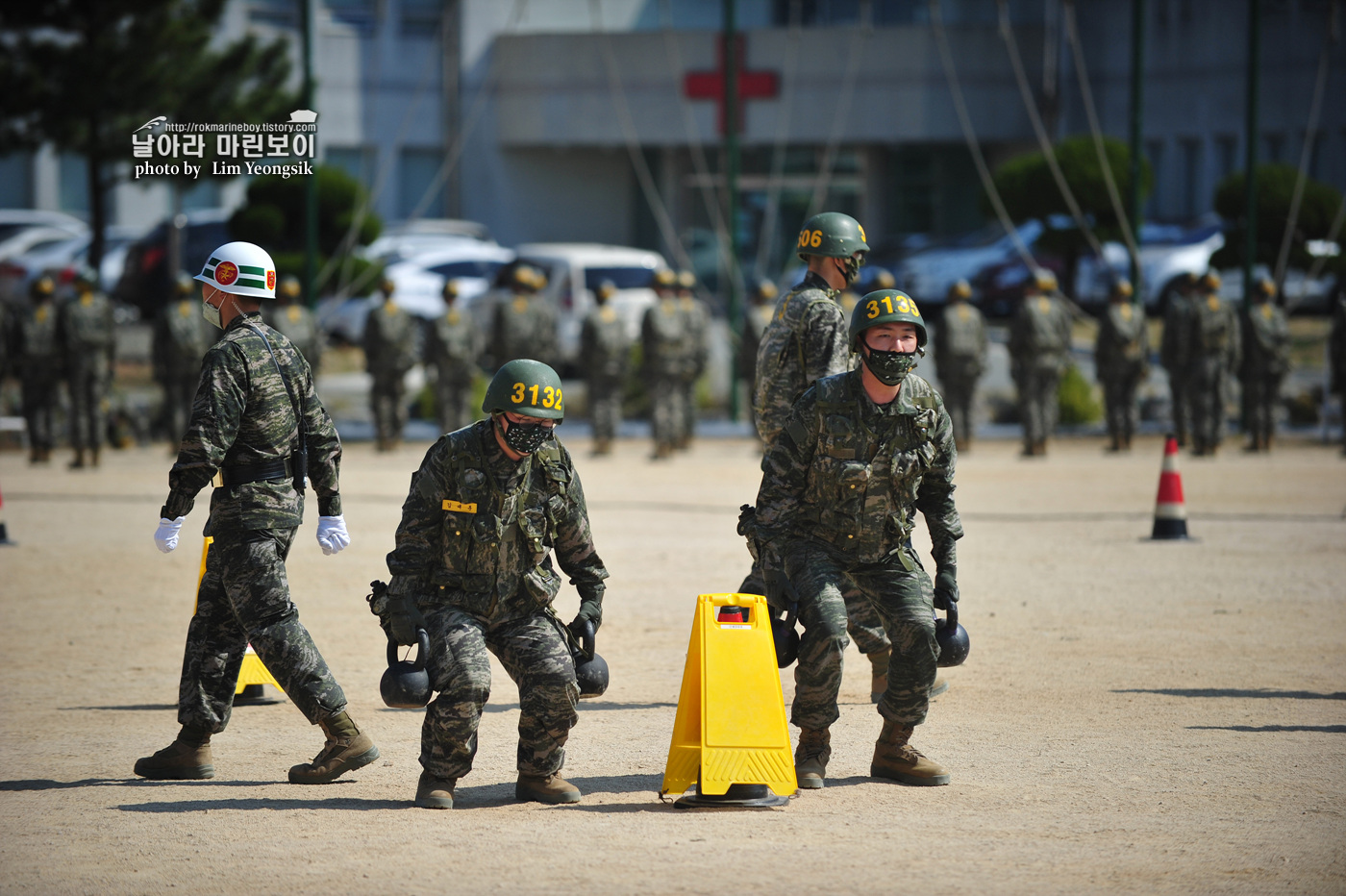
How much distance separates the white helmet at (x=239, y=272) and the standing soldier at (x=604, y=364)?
12708 mm

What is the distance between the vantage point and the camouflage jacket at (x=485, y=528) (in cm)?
600

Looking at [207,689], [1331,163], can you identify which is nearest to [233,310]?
[207,689]

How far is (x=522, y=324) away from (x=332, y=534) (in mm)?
13560

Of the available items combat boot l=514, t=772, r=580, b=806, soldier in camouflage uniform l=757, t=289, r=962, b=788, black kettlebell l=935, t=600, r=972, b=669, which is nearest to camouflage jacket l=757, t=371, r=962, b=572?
soldier in camouflage uniform l=757, t=289, r=962, b=788

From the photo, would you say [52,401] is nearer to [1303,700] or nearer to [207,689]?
[207,689]

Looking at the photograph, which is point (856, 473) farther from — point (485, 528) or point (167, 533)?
point (167, 533)

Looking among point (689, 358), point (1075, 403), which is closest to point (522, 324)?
point (689, 358)

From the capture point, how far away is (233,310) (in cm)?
661

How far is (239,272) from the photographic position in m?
6.55

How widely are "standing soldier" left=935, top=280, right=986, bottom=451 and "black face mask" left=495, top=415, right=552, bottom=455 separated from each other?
45.3ft

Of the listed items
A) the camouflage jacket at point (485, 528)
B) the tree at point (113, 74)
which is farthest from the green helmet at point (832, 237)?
the tree at point (113, 74)

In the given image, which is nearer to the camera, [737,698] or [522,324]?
[737,698]

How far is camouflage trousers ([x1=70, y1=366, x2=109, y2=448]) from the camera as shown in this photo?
18.0 meters

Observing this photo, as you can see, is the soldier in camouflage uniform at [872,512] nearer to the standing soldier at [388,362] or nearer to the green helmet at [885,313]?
the green helmet at [885,313]
